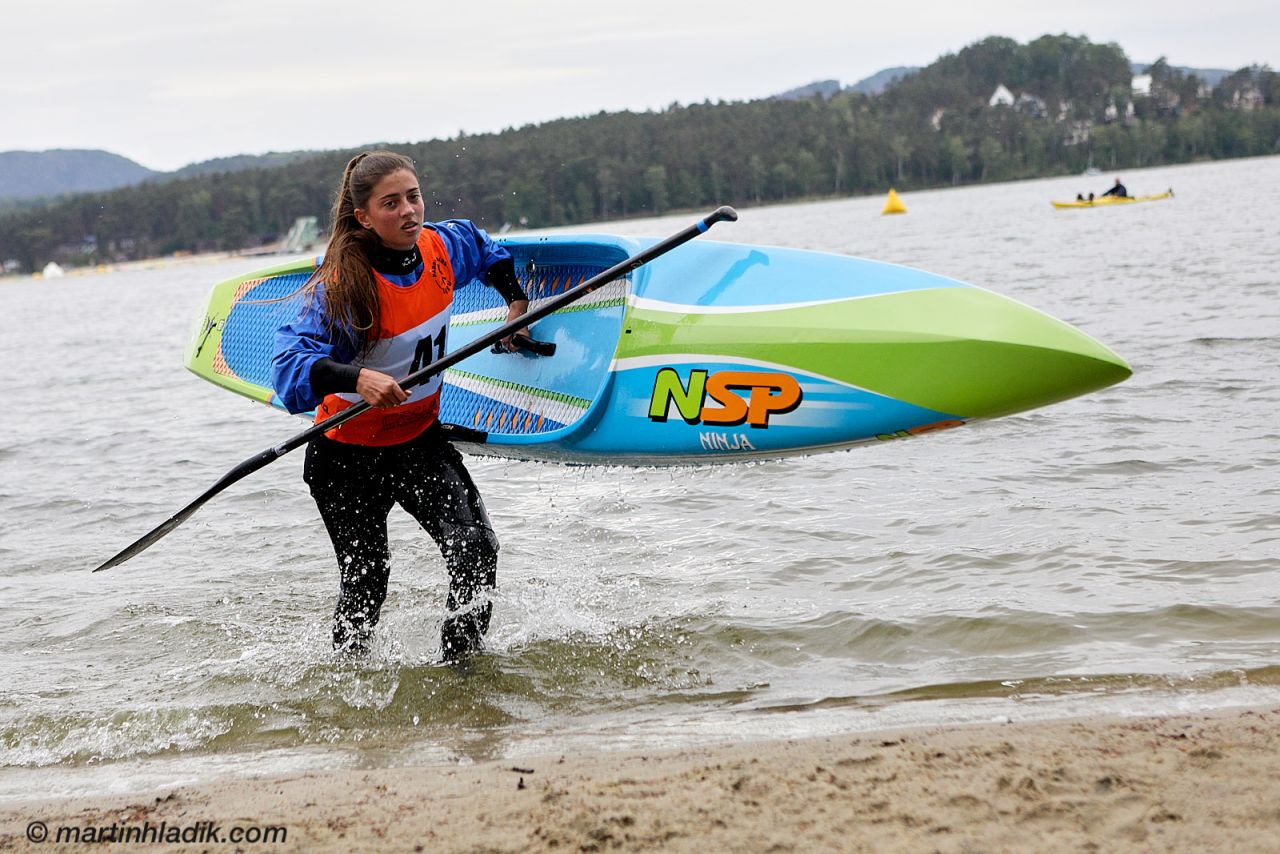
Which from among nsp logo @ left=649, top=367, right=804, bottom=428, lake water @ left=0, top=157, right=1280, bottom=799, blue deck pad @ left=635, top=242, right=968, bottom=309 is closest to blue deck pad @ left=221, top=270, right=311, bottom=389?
lake water @ left=0, top=157, right=1280, bottom=799

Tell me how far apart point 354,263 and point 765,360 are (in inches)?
60.5

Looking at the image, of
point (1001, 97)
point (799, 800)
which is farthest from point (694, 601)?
point (1001, 97)

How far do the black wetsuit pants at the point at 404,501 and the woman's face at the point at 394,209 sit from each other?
677mm

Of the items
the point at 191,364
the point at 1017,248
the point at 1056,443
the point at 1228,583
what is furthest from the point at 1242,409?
the point at 1017,248

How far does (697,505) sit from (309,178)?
72.8 meters

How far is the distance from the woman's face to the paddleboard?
699 millimetres

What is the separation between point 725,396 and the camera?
4492mm

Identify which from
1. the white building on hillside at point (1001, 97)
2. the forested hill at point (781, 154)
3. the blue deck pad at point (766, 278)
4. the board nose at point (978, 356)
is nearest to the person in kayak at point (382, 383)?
the blue deck pad at point (766, 278)

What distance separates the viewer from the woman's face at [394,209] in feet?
12.0

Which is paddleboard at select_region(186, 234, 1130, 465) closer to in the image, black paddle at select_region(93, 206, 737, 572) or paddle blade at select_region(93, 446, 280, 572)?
black paddle at select_region(93, 206, 737, 572)

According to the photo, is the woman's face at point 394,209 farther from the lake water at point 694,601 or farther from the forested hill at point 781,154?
the forested hill at point 781,154

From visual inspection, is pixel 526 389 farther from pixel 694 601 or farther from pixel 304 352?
pixel 304 352

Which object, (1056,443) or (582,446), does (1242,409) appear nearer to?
(1056,443)

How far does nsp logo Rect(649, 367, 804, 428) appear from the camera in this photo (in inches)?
173
